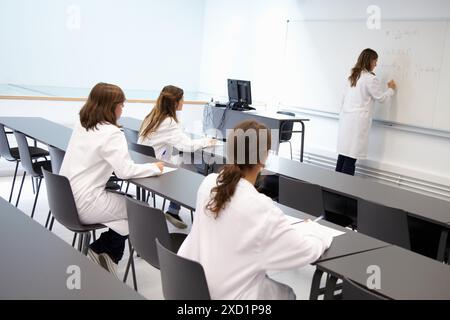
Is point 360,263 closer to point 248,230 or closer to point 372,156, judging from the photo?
point 248,230

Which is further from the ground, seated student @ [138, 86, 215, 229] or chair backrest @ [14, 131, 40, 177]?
seated student @ [138, 86, 215, 229]

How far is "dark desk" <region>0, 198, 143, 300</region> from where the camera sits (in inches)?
59.6

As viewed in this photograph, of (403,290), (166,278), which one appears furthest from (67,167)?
(403,290)

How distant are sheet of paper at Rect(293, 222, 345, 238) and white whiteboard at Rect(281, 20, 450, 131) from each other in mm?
3571

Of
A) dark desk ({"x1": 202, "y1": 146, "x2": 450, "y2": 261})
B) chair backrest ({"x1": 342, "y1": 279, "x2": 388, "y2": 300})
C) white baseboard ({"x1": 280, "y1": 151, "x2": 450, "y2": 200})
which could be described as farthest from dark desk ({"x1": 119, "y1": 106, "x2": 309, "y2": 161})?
chair backrest ({"x1": 342, "y1": 279, "x2": 388, "y2": 300})

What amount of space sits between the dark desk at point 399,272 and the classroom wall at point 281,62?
11.9ft

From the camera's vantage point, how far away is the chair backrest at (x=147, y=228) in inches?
90.5

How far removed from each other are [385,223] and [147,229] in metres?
1.27

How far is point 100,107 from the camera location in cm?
293

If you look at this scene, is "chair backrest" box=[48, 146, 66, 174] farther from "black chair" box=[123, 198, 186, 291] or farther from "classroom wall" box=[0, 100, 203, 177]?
"classroom wall" box=[0, 100, 203, 177]

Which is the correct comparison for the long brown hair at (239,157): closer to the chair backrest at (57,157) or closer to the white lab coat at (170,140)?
the chair backrest at (57,157)

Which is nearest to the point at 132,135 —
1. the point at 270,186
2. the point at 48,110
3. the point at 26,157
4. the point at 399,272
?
the point at 26,157

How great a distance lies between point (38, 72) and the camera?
693cm
